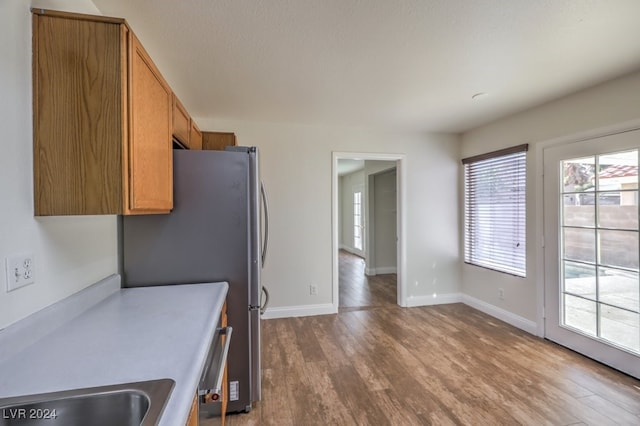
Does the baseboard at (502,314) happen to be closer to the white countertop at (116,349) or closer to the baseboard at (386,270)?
the baseboard at (386,270)

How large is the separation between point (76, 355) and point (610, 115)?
3.66m

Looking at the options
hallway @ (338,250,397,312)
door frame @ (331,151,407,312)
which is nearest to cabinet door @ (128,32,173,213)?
door frame @ (331,151,407,312)

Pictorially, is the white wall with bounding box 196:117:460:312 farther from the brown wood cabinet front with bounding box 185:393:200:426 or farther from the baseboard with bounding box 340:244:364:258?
the baseboard with bounding box 340:244:364:258

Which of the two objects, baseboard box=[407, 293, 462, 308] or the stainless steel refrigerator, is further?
baseboard box=[407, 293, 462, 308]

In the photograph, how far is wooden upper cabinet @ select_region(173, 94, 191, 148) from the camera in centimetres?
190

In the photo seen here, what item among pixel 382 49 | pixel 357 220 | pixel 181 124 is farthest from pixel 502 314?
pixel 357 220

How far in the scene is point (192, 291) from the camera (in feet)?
5.43

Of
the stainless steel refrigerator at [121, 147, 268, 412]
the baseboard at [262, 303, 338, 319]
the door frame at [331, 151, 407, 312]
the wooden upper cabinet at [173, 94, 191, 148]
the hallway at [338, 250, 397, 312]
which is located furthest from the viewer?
the hallway at [338, 250, 397, 312]

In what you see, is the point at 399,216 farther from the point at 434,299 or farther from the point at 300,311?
the point at 300,311

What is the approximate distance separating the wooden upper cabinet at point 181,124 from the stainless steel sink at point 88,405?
1.52 m

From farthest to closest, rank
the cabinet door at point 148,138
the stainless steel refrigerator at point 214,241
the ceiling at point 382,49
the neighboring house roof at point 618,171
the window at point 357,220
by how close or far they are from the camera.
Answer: the window at point 357,220, the neighboring house roof at point 618,171, the stainless steel refrigerator at point 214,241, the ceiling at point 382,49, the cabinet door at point 148,138

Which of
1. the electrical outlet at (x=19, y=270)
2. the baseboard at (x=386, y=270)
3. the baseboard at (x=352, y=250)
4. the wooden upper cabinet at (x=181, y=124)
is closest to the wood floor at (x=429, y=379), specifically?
the electrical outlet at (x=19, y=270)

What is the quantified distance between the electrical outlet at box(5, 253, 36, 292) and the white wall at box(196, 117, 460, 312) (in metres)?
2.47

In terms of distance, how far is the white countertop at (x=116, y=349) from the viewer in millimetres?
833
